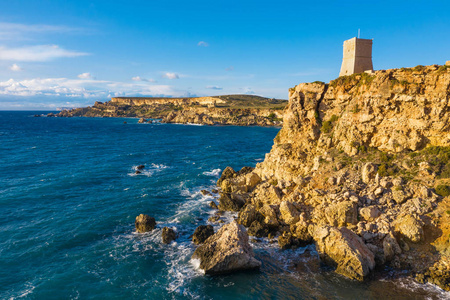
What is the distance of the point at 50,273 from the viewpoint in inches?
916

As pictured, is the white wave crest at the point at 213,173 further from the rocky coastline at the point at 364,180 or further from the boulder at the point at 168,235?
the boulder at the point at 168,235

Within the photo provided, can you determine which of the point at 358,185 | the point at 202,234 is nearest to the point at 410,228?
the point at 358,185

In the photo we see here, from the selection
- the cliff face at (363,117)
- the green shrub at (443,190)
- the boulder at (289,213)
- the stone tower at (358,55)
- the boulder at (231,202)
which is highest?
the stone tower at (358,55)

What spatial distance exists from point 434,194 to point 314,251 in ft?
42.9

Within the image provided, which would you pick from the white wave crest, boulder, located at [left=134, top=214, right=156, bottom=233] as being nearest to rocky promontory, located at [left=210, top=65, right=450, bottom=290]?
boulder, located at [left=134, top=214, right=156, bottom=233]

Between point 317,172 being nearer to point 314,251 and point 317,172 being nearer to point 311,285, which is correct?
point 314,251

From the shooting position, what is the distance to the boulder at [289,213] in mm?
30047

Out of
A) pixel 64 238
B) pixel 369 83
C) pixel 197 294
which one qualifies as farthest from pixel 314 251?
pixel 64 238

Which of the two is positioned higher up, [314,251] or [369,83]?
[369,83]

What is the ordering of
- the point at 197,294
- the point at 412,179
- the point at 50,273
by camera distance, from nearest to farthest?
the point at 197,294 → the point at 50,273 → the point at 412,179

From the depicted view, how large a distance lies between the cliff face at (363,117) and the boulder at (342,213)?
32.2 feet

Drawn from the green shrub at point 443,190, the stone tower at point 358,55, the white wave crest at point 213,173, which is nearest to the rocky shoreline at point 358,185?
the green shrub at point 443,190

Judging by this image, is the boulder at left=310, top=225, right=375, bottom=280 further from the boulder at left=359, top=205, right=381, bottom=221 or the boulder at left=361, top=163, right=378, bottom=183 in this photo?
the boulder at left=361, top=163, right=378, bottom=183

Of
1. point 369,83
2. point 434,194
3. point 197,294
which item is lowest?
point 197,294
